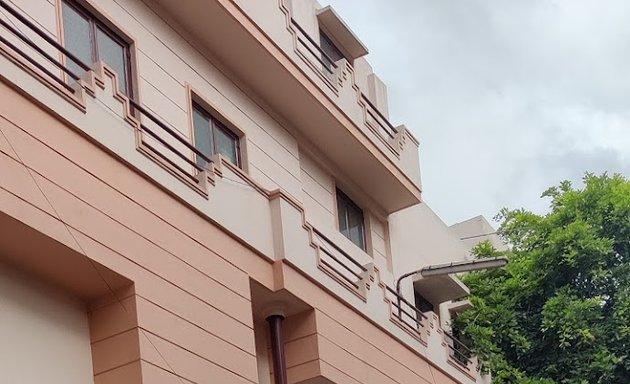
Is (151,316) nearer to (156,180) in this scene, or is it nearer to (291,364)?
(156,180)

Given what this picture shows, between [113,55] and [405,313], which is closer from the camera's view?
[113,55]

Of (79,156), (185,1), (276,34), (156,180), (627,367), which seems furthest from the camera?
(627,367)

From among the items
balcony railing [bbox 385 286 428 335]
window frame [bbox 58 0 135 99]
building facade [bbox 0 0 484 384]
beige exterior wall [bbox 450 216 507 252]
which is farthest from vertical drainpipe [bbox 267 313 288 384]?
beige exterior wall [bbox 450 216 507 252]

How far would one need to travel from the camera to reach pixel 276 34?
651 inches

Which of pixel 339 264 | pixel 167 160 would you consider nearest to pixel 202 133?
pixel 339 264

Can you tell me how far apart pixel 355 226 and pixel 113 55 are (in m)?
6.66

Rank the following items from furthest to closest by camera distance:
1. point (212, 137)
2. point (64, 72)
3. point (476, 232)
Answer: point (476, 232), point (212, 137), point (64, 72)

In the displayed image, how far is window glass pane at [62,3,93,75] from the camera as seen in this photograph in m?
13.3

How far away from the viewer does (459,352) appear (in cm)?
2047

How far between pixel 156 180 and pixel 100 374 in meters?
1.97

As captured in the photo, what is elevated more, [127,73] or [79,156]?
[127,73]

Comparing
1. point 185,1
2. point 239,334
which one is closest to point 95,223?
point 239,334

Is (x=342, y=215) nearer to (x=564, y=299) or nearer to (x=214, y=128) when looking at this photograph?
(x=214, y=128)

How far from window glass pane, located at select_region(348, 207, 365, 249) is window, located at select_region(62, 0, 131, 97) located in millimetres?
6122
